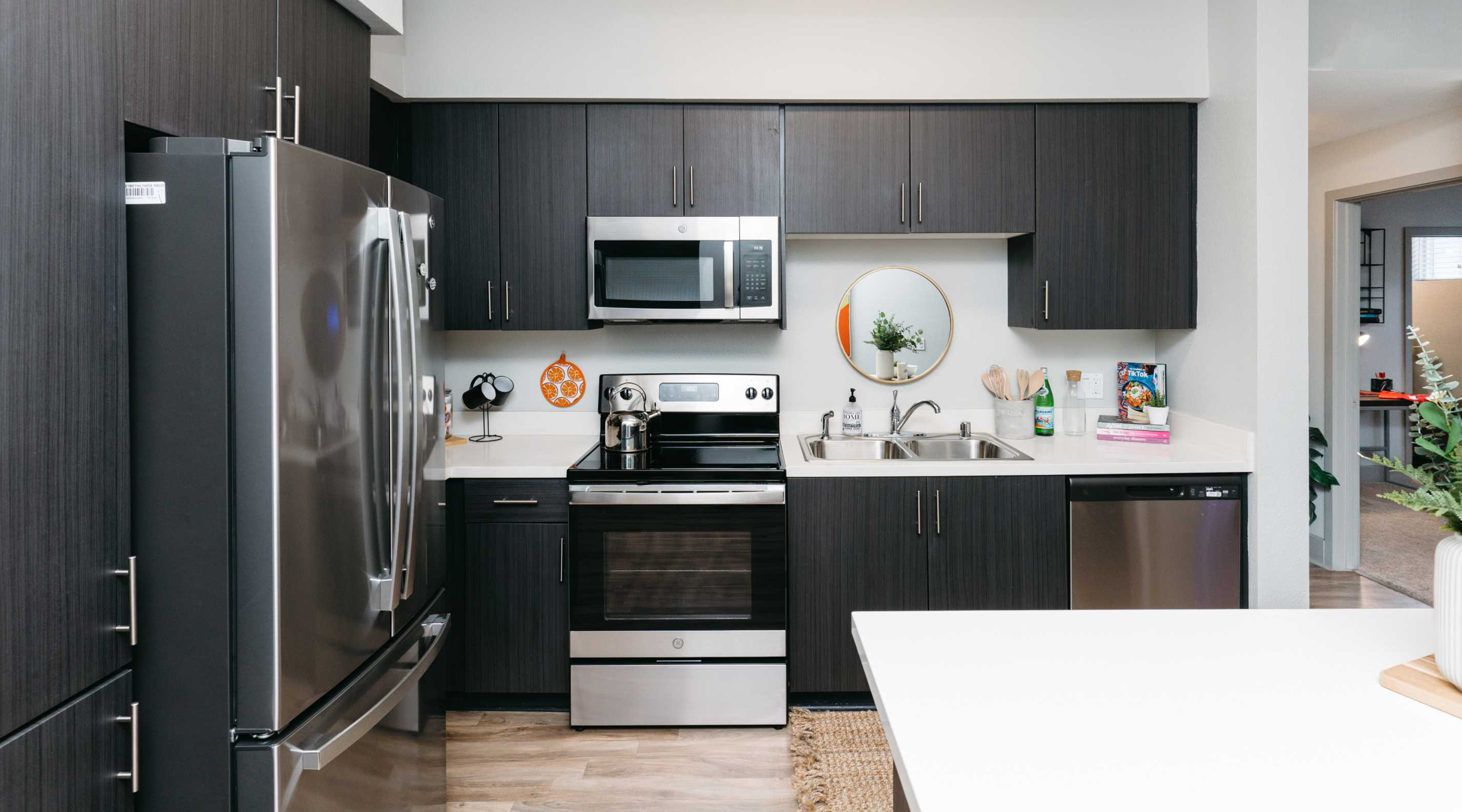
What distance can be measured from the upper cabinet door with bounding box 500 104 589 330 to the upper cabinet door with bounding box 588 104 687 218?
0.06 m

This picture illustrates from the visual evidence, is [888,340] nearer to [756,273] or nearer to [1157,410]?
[756,273]

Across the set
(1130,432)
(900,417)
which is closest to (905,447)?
→ (900,417)

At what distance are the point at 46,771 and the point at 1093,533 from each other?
268 centimetres

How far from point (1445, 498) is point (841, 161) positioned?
226 cm

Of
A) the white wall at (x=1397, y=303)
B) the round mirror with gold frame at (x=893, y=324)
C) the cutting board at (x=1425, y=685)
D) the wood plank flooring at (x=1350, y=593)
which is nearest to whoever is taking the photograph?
the cutting board at (x=1425, y=685)

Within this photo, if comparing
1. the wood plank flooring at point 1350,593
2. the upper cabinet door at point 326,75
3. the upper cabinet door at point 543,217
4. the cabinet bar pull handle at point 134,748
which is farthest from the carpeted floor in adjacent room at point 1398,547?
the cabinet bar pull handle at point 134,748

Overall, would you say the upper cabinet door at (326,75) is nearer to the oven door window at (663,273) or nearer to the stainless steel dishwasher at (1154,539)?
the oven door window at (663,273)

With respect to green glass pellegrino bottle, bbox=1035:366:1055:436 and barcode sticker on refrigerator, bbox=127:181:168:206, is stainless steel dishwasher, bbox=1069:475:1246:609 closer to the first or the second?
green glass pellegrino bottle, bbox=1035:366:1055:436

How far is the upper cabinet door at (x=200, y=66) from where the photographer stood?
1415mm

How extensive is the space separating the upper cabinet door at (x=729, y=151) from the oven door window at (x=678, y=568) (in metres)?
1.08

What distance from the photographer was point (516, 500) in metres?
2.83

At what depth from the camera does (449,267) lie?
123 inches

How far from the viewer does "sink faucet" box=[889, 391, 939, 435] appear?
3.39 m

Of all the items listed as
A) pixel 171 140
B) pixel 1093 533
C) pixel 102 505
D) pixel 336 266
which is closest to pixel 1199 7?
pixel 1093 533
